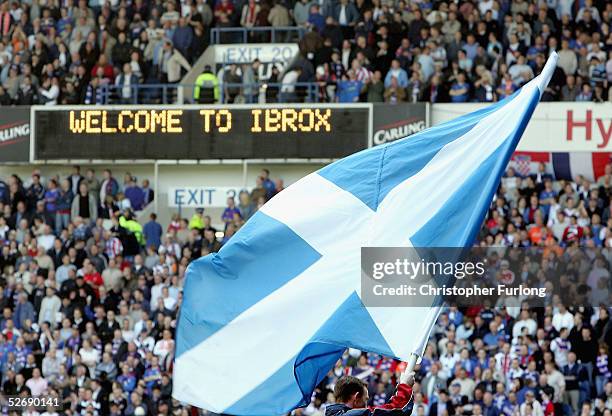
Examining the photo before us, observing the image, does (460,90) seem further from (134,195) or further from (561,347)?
(561,347)

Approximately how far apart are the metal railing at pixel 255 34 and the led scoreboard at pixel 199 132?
353cm

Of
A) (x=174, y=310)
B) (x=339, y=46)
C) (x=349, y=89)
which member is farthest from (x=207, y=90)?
(x=174, y=310)

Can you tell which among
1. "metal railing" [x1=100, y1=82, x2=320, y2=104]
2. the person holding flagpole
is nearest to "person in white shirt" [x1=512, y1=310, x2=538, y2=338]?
"metal railing" [x1=100, y1=82, x2=320, y2=104]

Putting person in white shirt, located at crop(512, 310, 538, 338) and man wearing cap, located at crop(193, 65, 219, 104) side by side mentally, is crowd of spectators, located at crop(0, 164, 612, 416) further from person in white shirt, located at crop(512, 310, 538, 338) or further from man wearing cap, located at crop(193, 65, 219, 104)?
man wearing cap, located at crop(193, 65, 219, 104)

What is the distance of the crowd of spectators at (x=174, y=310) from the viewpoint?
68.5 ft

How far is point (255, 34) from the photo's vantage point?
1224 inches

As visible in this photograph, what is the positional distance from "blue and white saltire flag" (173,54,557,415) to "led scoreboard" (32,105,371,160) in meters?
17.1

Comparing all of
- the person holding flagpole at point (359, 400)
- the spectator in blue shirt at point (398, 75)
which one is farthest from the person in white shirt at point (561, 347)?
the person holding flagpole at point (359, 400)

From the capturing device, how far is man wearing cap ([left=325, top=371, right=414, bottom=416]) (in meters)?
8.16

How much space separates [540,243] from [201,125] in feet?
24.3

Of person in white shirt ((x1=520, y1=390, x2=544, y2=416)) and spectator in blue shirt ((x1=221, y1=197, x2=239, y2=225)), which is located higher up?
spectator in blue shirt ((x1=221, y1=197, x2=239, y2=225))

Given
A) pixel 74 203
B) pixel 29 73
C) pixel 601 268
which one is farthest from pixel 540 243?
pixel 29 73

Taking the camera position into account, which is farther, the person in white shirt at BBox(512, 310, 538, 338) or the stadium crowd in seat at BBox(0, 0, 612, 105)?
the stadium crowd in seat at BBox(0, 0, 612, 105)

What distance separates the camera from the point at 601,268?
21891 millimetres
